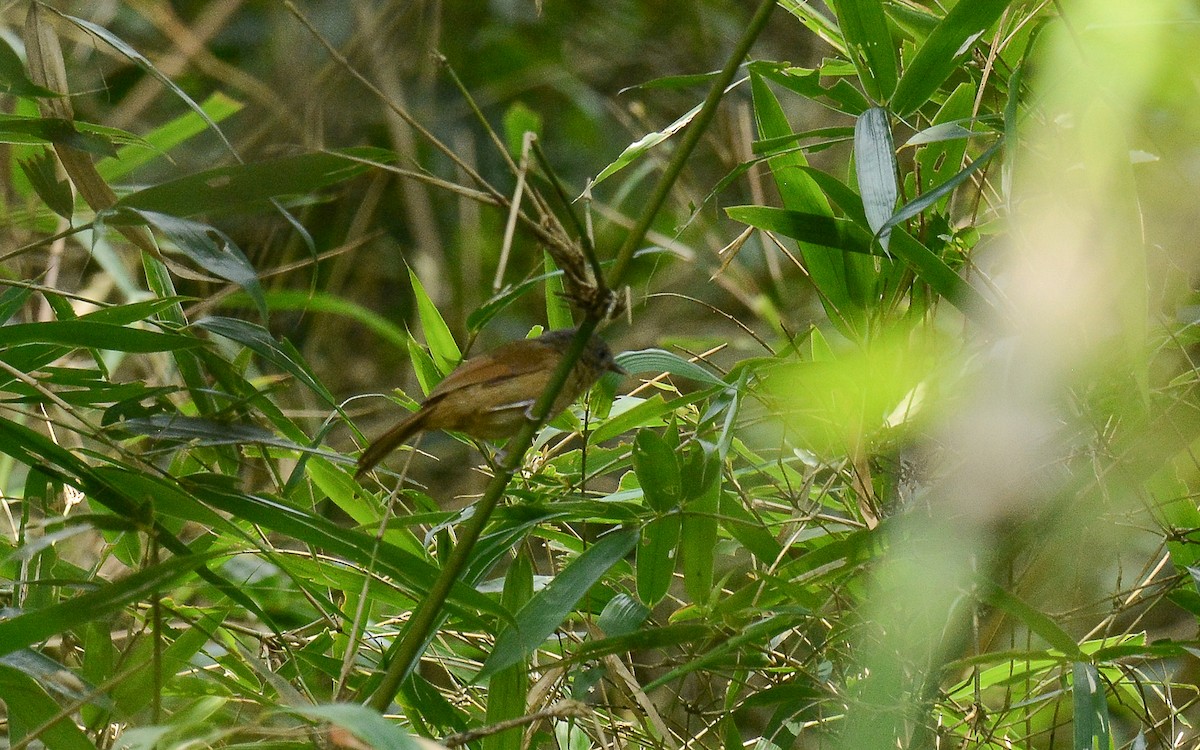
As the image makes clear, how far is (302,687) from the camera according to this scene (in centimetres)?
160

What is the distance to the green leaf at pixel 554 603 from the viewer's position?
4.58ft

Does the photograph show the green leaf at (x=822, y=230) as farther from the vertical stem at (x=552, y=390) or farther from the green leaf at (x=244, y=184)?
the green leaf at (x=244, y=184)

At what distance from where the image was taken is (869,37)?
1619 mm

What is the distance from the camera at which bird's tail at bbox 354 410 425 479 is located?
1.62m

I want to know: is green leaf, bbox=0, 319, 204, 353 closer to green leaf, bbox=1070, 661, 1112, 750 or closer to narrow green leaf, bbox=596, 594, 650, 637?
narrow green leaf, bbox=596, 594, 650, 637

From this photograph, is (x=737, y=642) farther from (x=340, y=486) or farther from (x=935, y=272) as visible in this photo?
(x=340, y=486)

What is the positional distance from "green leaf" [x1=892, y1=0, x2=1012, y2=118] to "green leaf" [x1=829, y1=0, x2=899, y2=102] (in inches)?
1.9

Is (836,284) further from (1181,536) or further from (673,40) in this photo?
(673,40)

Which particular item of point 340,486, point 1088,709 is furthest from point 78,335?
point 1088,709

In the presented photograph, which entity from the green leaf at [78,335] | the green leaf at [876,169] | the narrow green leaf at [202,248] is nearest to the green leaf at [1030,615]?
the green leaf at [876,169]

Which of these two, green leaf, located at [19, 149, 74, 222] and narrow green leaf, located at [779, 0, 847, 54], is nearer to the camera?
green leaf, located at [19, 149, 74, 222]

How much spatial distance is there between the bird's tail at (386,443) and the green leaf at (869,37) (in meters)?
0.88

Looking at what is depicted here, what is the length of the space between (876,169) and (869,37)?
0.27 m

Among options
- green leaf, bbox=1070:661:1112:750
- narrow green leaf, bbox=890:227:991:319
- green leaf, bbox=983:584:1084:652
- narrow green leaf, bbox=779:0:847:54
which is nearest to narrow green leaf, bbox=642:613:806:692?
green leaf, bbox=983:584:1084:652
